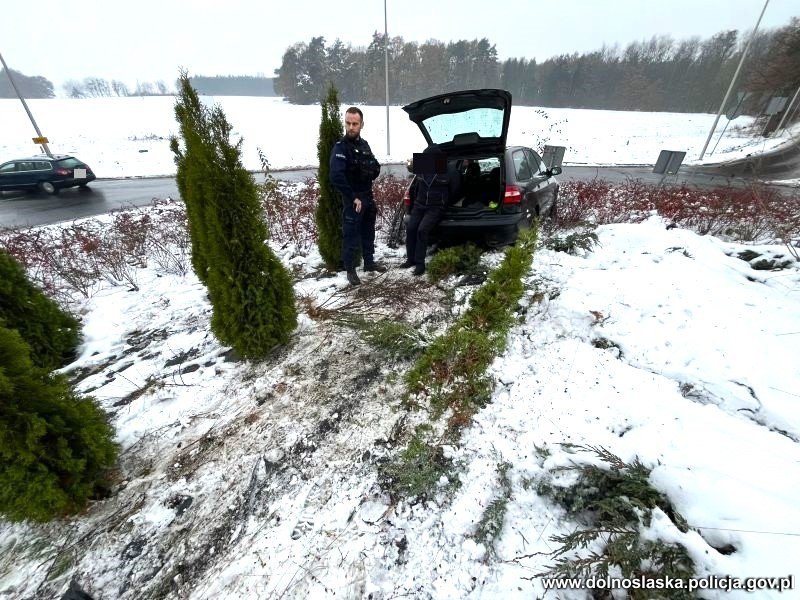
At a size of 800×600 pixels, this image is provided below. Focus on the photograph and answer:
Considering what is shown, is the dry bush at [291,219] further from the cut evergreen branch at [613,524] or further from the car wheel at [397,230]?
the cut evergreen branch at [613,524]

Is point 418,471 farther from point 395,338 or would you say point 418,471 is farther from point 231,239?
point 231,239

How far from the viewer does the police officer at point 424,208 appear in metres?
4.10

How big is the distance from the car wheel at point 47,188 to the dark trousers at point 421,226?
1508 cm

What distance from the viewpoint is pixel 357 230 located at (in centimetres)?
414

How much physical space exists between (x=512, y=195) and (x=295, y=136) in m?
30.3

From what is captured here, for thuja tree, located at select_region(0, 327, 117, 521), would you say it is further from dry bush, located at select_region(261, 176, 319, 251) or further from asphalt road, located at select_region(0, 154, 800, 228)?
asphalt road, located at select_region(0, 154, 800, 228)

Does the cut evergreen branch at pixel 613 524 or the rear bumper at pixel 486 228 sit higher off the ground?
the rear bumper at pixel 486 228

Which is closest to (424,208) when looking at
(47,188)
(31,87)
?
(47,188)

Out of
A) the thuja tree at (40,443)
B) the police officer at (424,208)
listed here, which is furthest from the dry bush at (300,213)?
the thuja tree at (40,443)

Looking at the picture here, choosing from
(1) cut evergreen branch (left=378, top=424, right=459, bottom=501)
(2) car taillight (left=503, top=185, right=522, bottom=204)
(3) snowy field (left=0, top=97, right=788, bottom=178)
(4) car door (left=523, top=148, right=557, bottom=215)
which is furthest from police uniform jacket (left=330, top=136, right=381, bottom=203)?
(3) snowy field (left=0, top=97, right=788, bottom=178)

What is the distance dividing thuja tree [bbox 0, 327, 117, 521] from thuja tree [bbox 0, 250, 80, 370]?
4.40 ft

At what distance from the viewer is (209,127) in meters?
2.43

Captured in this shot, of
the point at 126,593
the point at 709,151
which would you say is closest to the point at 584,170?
the point at 709,151

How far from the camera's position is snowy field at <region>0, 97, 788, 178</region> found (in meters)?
20.0
